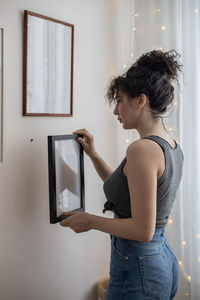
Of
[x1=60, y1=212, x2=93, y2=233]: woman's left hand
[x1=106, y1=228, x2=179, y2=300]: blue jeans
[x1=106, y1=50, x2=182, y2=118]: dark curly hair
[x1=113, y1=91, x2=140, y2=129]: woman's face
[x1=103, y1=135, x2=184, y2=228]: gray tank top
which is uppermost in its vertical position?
[x1=106, y1=50, x2=182, y2=118]: dark curly hair

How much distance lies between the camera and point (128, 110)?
1214mm

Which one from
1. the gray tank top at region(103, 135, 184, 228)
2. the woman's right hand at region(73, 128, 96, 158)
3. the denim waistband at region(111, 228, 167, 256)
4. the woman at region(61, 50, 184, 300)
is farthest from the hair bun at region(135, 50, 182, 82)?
the denim waistband at region(111, 228, 167, 256)

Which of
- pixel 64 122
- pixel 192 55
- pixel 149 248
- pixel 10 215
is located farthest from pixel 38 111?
pixel 192 55

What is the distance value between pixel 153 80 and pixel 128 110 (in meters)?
0.15

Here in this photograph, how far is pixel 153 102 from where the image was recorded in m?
1.19

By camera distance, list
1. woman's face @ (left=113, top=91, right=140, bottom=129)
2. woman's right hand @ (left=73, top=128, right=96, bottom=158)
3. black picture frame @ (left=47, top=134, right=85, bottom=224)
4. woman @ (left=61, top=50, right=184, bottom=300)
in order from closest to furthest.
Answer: woman @ (left=61, top=50, right=184, bottom=300)
woman's face @ (left=113, top=91, right=140, bottom=129)
black picture frame @ (left=47, top=134, right=85, bottom=224)
woman's right hand @ (left=73, top=128, right=96, bottom=158)

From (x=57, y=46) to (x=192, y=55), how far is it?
736mm

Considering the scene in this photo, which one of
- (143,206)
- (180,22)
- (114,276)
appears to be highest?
(180,22)

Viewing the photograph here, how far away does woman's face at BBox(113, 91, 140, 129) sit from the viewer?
47.2 inches

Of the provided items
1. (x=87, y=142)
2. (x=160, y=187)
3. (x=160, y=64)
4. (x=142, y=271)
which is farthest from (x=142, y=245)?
(x=160, y=64)

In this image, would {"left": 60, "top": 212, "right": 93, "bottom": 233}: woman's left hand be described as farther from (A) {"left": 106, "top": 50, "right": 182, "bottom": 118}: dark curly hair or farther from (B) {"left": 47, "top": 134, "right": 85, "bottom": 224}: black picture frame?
(A) {"left": 106, "top": 50, "right": 182, "bottom": 118}: dark curly hair

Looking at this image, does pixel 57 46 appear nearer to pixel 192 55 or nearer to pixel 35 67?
pixel 35 67

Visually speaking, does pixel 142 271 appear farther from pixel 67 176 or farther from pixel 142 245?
pixel 67 176

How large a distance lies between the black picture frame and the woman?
0.12 m
